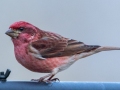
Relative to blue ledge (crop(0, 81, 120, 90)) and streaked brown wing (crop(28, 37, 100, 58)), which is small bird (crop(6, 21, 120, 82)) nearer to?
streaked brown wing (crop(28, 37, 100, 58))

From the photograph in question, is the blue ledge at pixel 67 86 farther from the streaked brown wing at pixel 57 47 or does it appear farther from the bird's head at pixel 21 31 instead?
the streaked brown wing at pixel 57 47

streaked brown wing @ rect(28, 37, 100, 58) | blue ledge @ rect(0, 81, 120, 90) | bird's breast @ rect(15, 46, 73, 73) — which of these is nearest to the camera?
blue ledge @ rect(0, 81, 120, 90)

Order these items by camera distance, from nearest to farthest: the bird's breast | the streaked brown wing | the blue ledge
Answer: the blue ledge
the bird's breast
the streaked brown wing

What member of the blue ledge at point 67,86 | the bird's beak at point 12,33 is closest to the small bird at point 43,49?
the bird's beak at point 12,33

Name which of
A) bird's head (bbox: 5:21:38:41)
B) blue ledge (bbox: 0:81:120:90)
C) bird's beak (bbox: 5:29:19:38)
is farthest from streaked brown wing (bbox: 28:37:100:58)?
blue ledge (bbox: 0:81:120:90)

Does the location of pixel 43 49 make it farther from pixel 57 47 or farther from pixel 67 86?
pixel 67 86

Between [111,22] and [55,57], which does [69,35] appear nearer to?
[111,22]

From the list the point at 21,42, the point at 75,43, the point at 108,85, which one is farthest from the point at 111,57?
the point at 108,85
